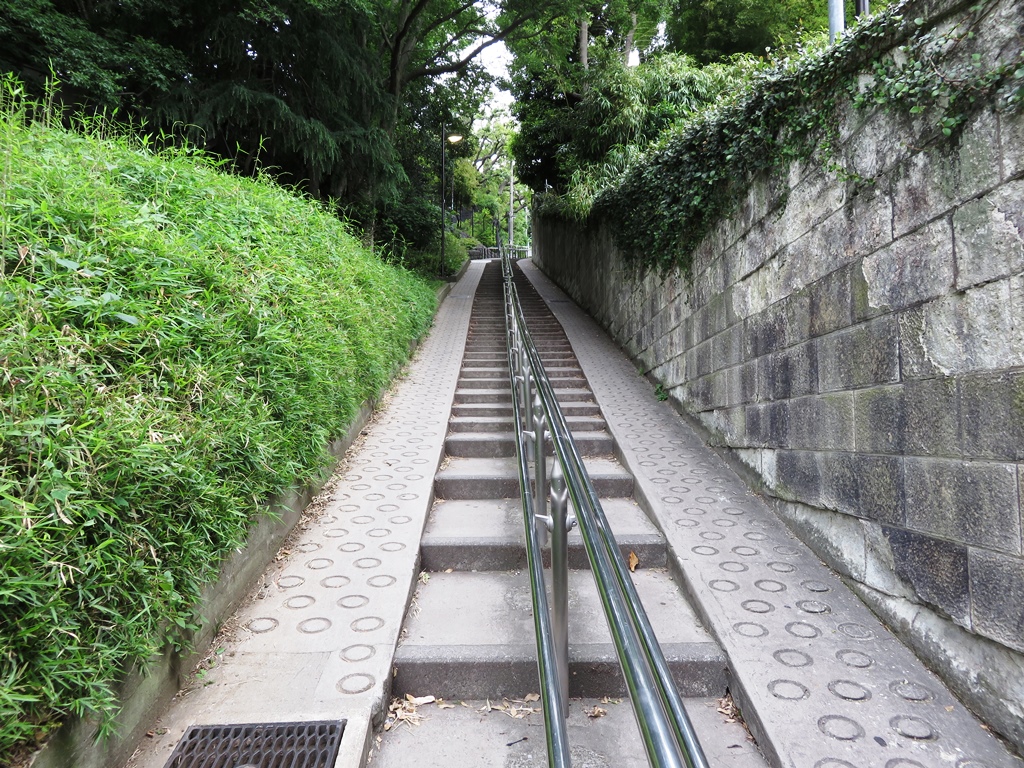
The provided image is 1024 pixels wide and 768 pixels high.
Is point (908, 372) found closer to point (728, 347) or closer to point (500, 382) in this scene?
point (728, 347)

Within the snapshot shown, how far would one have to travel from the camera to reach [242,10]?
574cm

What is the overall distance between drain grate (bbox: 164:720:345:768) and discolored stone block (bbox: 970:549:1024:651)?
1.92m

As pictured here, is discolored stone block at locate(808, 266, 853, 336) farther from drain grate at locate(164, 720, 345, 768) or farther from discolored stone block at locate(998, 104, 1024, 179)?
drain grate at locate(164, 720, 345, 768)

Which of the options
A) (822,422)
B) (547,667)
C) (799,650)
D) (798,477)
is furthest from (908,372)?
(547,667)

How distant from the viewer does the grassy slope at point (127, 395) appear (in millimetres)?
1283

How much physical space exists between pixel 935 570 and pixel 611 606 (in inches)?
53.7

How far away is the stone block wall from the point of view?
5.14ft

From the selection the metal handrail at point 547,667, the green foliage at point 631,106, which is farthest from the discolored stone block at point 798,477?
the green foliage at point 631,106

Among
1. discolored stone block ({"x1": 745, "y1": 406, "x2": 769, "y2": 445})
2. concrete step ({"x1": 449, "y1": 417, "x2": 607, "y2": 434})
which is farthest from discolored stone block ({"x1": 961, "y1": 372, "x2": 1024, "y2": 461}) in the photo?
concrete step ({"x1": 449, "y1": 417, "x2": 607, "y2": 434})

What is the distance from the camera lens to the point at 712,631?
2.06 metres

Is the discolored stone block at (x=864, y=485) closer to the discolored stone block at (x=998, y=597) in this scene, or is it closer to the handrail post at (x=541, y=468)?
the discolored stone block at (x=998, y=597)

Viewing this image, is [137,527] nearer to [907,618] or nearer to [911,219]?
[907,618]

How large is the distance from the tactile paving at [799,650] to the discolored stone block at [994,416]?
2.62ft

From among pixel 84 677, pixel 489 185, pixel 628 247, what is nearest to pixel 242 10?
pixel 628 247
